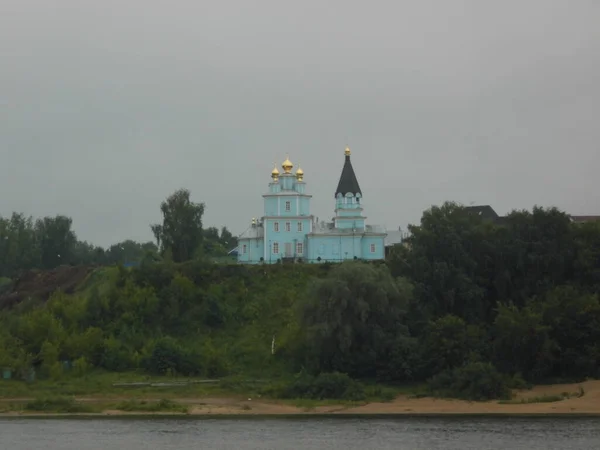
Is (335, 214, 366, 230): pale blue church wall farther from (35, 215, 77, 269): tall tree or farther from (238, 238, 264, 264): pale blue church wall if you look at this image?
(35, 215, 77, 269): tall tree

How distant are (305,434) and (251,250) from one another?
112 ft

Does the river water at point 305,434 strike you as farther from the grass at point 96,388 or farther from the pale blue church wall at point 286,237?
the pale blue church wall at point 286,237

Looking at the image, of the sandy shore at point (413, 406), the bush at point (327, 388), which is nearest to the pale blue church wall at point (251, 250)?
the bush at point (327, 388)

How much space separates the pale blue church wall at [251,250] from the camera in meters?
69.6

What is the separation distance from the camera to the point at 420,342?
153 feet

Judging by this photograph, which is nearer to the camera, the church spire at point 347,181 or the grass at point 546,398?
the grass at point 546,398

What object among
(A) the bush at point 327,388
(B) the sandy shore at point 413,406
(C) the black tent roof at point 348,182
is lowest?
(B) the sandy shore at point 413,406

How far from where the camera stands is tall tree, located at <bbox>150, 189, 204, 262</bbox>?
226 feet

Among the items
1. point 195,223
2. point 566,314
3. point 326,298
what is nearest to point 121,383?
point 326,298

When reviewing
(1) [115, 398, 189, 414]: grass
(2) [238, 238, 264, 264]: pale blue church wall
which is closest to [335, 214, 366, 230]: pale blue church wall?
(2) [238, 238, 264, 264]: pale blue church wall

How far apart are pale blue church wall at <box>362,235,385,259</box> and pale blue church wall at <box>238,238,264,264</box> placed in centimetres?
680

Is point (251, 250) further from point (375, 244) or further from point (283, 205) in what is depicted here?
point (375, 244)

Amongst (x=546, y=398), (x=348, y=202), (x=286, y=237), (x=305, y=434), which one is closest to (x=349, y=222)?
(x=348, y=202)

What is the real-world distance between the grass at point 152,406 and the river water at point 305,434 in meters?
1.26
